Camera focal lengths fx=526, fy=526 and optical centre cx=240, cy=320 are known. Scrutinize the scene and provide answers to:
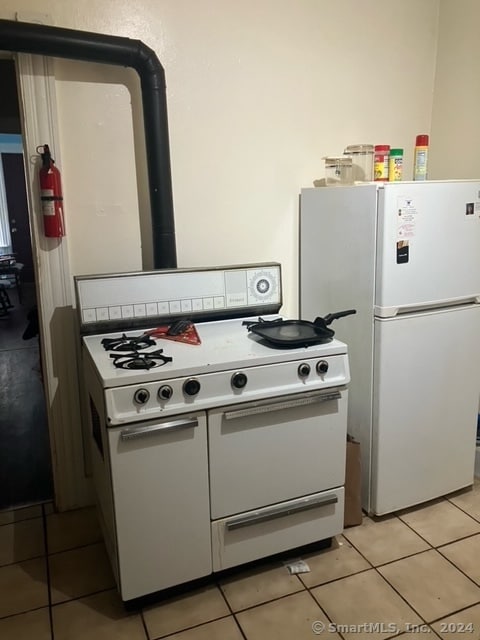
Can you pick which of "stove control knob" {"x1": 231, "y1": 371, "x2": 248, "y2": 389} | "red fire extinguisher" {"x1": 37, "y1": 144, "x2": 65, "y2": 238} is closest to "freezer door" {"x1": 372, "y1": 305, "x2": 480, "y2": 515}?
"stove control knob" {"x1": 231, "y1": 371, "x2": 248, "y2": 389}

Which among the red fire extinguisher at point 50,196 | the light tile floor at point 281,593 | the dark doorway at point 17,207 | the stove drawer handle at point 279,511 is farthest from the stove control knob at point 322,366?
the dark doorway at point 17,207

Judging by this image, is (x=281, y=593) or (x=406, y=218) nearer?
(x=281, y=593)

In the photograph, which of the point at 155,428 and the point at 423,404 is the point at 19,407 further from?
the point at 423,404

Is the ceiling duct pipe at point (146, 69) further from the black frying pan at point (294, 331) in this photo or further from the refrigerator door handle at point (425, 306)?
the refrigerator door handle at point (425, 306)

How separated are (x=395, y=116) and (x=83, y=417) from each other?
223 centimetres

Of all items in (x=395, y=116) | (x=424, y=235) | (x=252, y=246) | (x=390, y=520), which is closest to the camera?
(x=424, y=235)

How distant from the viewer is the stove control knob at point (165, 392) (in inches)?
66.4

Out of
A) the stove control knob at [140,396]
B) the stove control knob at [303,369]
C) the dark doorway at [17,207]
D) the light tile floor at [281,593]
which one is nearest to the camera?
the stove control knob at [140,396]

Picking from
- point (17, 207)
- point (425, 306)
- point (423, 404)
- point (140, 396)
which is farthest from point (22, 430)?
point (17, 207)

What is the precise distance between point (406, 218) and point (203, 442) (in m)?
1.19

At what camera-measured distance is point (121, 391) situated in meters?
1.65

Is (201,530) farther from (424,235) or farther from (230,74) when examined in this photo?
(230,74)

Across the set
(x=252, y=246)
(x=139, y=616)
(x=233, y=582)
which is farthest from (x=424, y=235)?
(x=139, y=616)

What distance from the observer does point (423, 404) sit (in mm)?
2346
